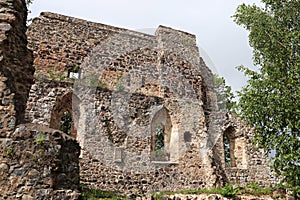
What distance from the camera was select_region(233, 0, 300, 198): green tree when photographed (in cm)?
974

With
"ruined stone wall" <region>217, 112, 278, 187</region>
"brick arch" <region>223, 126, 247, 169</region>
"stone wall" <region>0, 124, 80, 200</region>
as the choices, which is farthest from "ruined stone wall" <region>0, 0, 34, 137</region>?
"brick arch" <region>223, 126, 247, 169</region>

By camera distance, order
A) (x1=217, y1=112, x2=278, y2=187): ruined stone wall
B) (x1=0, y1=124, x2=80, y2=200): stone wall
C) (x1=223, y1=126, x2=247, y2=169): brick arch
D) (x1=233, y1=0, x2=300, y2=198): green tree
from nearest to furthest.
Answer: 1. (x1=0, y1=124, x2=80, y2=200): stone wall
2. (x1=233, y1=0, x2=300, y2=198): green tree
3. (x1=217, y1=112, x2=278, y2=187): ruined stone wall
4. (x1=223, y1=126, x2=247, y2=169): brick arch

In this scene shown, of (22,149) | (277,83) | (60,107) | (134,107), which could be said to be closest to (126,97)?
(134,107)

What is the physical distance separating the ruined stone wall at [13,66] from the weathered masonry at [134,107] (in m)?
6.58

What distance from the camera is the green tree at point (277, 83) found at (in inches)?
384

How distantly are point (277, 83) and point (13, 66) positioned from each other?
812cm

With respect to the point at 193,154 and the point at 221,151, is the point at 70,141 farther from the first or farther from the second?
the point at 221,151

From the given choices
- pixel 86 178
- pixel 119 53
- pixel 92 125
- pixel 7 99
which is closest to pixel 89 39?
pixel 119 53

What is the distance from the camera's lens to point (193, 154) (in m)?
14.4

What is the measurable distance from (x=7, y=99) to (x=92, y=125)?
7.56 metres

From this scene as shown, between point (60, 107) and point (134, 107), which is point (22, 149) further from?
point (134, 107)

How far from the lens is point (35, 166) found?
15.4 feet

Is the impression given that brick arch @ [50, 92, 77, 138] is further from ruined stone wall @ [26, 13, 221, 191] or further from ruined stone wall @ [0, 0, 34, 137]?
ruined stone wall @ [0, 0, 34, 137]

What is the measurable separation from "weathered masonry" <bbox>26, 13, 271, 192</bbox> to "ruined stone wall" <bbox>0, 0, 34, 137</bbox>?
658 cm
